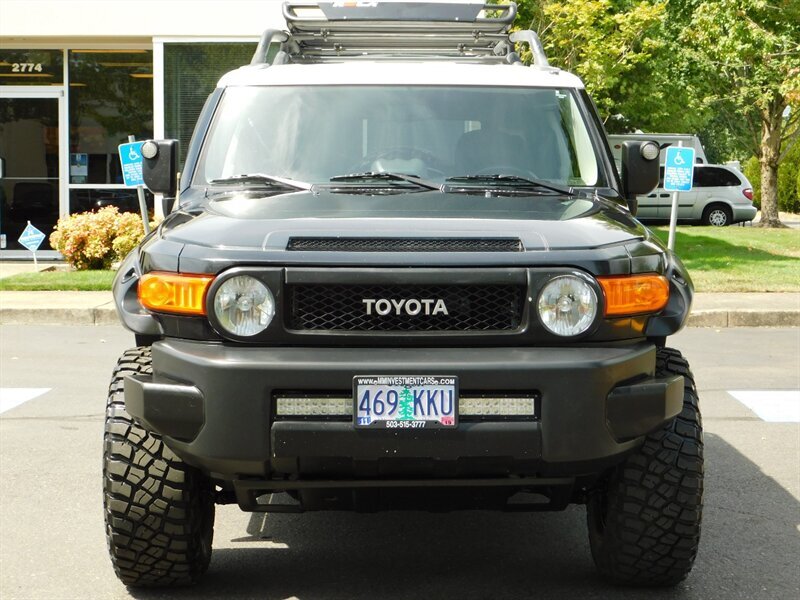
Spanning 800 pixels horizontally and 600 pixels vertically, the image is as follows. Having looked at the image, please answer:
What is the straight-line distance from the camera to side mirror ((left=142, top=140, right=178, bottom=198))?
17.6 ft

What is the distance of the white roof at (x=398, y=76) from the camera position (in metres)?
5.46

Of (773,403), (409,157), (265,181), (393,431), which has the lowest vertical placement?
(773,403)

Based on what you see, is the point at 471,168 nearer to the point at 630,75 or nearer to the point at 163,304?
the point at 163,304

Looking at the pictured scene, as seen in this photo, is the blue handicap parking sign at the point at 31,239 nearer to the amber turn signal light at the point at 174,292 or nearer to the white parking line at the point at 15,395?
the white parking line at the point at 15,395

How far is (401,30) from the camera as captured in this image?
7469mm

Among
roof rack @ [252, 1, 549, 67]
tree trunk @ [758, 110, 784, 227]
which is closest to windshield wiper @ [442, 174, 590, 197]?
roof rack @ [252, 1, 549, 67]

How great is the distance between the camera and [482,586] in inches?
182

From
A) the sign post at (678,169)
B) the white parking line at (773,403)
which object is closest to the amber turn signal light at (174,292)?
the white parking line at (773,403)

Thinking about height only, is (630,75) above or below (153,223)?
above

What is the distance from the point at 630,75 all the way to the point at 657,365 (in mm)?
28441

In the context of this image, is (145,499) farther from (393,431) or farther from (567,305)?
(567,305)

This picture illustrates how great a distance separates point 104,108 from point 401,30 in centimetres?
1276

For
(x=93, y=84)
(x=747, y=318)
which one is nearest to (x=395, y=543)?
(x=747, y=318)

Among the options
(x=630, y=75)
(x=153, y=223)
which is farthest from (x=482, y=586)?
(x=630, y=75)
